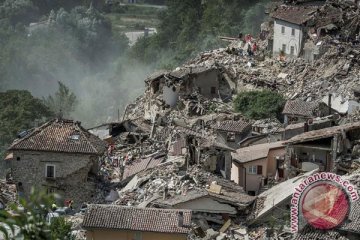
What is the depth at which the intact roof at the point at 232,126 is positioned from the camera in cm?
4797

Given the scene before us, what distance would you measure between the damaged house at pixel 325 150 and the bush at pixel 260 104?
1132cm

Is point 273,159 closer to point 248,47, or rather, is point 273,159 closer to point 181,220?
point 181,220

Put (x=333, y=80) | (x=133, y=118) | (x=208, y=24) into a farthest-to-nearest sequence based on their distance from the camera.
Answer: (x=208, y=24) → (x=133, y=118) → (x=333, y=80)

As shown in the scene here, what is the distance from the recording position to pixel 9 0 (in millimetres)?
124125

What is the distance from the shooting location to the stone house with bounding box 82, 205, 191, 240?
109ft

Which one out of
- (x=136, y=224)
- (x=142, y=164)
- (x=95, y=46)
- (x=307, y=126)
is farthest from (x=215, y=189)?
(x=95, y=46)

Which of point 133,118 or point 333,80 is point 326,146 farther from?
point 133,118

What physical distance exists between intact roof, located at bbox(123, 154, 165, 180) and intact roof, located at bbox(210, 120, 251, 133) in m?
4.17

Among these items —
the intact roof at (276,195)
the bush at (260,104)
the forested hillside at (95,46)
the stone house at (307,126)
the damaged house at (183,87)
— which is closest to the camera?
the intact roof at (276,195)


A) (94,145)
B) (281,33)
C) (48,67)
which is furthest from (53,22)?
(94,145)

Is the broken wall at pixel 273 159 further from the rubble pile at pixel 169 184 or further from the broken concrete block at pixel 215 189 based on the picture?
the broken concrete block at pixel 215 189

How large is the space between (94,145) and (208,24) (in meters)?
51.6

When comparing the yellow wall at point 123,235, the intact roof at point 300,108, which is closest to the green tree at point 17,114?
the intact roof at point 300,108

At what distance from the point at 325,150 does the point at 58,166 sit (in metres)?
10.3
